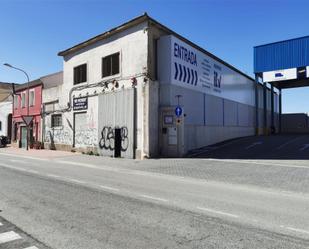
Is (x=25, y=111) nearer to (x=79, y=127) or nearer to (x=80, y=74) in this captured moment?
(x=80, y=74)

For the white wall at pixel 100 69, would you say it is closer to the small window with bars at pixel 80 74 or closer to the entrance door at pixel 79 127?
the small window with bars at pixel 80 74

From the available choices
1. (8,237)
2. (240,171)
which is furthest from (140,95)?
Result: (8,237)

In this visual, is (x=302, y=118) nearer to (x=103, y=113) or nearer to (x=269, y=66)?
(x=269, y=66)

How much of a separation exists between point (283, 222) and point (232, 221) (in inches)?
38.0

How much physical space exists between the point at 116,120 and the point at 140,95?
9.02 feet

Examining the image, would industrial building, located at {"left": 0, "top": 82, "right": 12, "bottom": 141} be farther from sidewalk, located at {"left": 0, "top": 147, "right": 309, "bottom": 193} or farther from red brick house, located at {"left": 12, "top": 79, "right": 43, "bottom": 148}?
sidewalk, located at {"left": 0, "top": 147, "right": 309, "bottom": 193}

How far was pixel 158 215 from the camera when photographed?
705 centimetres

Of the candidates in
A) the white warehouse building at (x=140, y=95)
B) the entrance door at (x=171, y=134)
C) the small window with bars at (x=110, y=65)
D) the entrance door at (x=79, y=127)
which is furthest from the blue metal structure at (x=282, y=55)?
the entrance door at (x=79, y=127)

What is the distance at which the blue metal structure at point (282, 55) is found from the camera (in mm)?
35844

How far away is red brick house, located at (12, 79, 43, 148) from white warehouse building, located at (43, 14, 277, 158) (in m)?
3.59

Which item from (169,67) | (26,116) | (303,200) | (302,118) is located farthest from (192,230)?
(302,118)

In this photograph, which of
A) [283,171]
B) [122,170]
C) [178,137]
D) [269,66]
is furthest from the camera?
[269,66]

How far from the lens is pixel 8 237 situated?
555 cm

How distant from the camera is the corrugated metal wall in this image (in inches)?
876
